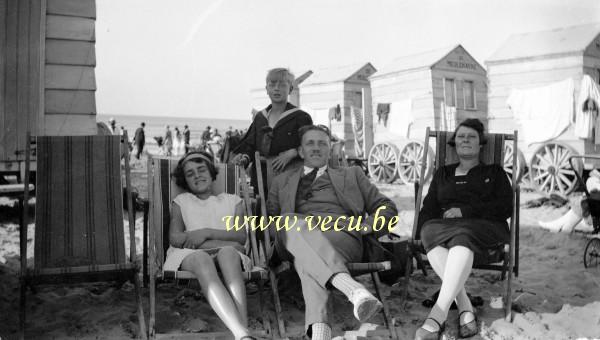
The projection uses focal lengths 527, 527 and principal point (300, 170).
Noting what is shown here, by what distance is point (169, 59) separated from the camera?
534 cm

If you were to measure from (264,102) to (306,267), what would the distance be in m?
12.3

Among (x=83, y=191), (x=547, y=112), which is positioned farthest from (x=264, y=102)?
(x=83, y=191)

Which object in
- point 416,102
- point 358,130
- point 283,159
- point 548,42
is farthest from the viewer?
point 358,130

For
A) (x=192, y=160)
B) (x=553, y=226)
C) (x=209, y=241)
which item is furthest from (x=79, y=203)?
(x=553, y=226)

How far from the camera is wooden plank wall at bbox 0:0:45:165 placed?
14.6 ft

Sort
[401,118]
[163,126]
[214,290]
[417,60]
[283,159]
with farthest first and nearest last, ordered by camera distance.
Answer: [163,126], [417,60], [401,118], [283,159], [214,290]

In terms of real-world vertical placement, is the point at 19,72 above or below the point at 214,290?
above

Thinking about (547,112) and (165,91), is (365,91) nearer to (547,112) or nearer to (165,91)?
(547,112)

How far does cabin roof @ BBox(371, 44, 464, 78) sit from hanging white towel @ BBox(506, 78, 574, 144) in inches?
101

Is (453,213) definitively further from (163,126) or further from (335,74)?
(163,126)

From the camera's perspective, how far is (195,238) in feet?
9.26

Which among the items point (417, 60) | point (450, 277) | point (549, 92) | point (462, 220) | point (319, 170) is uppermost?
point (417, 60)

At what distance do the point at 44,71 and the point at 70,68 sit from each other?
220mm

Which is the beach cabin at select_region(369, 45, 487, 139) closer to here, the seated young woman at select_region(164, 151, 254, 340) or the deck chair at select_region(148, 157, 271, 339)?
the deck chair at select_region(148, 157, 271, 339)
